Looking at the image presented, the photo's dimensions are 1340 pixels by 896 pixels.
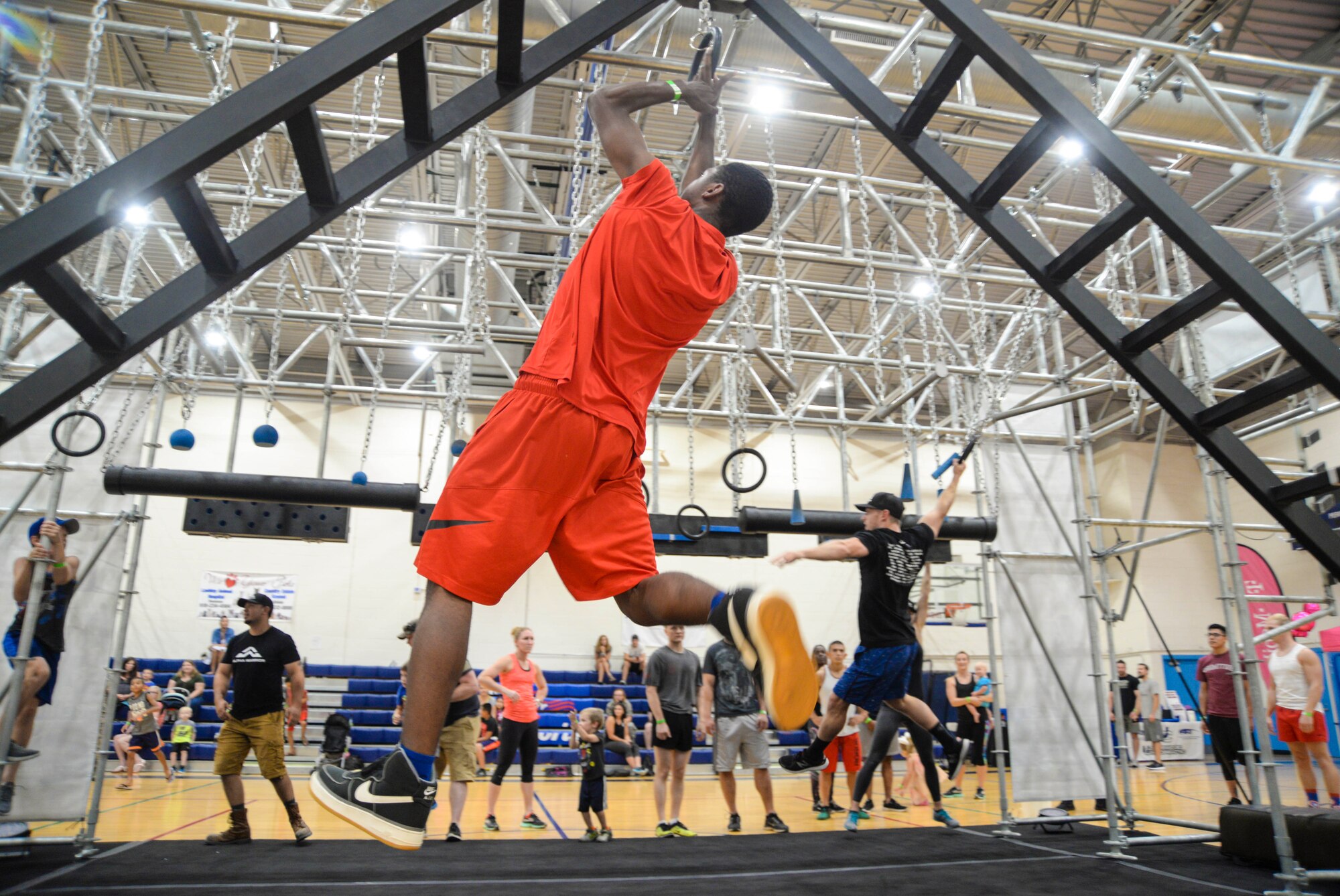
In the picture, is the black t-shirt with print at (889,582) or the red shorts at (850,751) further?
the red shorts at (850,751)

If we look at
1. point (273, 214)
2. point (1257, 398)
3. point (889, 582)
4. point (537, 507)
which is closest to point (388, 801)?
point (537, 507)

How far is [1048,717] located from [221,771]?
561 cm

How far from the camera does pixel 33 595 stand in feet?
14.7

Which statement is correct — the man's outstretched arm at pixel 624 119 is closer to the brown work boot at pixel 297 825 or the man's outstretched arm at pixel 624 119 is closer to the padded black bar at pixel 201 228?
the padded black bar at pixel 201 228

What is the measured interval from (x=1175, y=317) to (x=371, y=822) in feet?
8.85

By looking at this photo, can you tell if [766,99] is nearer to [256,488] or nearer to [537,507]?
[256,488]

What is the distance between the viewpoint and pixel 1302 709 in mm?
6605

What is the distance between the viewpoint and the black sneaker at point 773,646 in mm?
1741

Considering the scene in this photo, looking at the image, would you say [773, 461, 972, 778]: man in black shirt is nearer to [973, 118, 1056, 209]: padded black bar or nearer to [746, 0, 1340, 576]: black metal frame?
[746, 0, 1340, 576]: black metal frame

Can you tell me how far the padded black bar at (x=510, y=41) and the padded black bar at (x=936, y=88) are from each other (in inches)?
46.7

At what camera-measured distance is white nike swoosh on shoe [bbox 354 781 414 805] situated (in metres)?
1.64

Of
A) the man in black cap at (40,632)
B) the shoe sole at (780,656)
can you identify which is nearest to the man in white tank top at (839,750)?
the man in black cap at (40,632)

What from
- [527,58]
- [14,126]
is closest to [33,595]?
[527,58]

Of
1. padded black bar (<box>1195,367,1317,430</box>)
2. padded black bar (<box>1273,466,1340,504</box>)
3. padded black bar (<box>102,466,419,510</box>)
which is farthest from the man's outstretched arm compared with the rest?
padded black bar (<box>102,466,419,510</box>)
